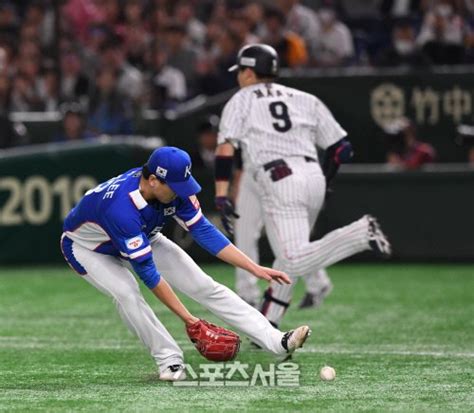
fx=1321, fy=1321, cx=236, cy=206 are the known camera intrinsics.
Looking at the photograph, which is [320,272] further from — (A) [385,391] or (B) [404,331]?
(A) [385,391]

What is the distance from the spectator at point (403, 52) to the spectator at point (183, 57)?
2.47 m

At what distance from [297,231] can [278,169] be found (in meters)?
0.50

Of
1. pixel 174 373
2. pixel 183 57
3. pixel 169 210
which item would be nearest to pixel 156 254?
pixel 169 210

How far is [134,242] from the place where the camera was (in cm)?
748

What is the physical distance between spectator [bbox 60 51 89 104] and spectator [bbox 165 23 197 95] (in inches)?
46.2

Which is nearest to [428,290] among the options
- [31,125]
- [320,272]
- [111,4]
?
[320,272]

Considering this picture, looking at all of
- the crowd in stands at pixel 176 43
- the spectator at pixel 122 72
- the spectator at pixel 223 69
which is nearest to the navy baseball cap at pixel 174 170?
the crowd in stands at pixel 176 43

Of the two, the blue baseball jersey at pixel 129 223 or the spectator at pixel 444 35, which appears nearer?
the blue baseball jersey at pixel 129 223

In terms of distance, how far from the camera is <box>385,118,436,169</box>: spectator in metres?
15.4

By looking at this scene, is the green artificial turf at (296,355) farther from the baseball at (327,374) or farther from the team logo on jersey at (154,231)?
the team logo on jersey at (154,231)

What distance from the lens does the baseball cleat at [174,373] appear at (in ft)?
25.8

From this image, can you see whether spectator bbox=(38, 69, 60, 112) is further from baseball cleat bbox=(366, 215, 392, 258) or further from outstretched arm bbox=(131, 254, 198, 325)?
outstretched arm bbox=(131, 254, 198, 325)

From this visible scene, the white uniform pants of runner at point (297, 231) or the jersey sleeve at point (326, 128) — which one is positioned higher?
the jersey sleeve at point (326, 128)

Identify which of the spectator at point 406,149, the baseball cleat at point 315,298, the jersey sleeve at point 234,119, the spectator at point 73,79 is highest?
the jersey sleeve at point 234,119
